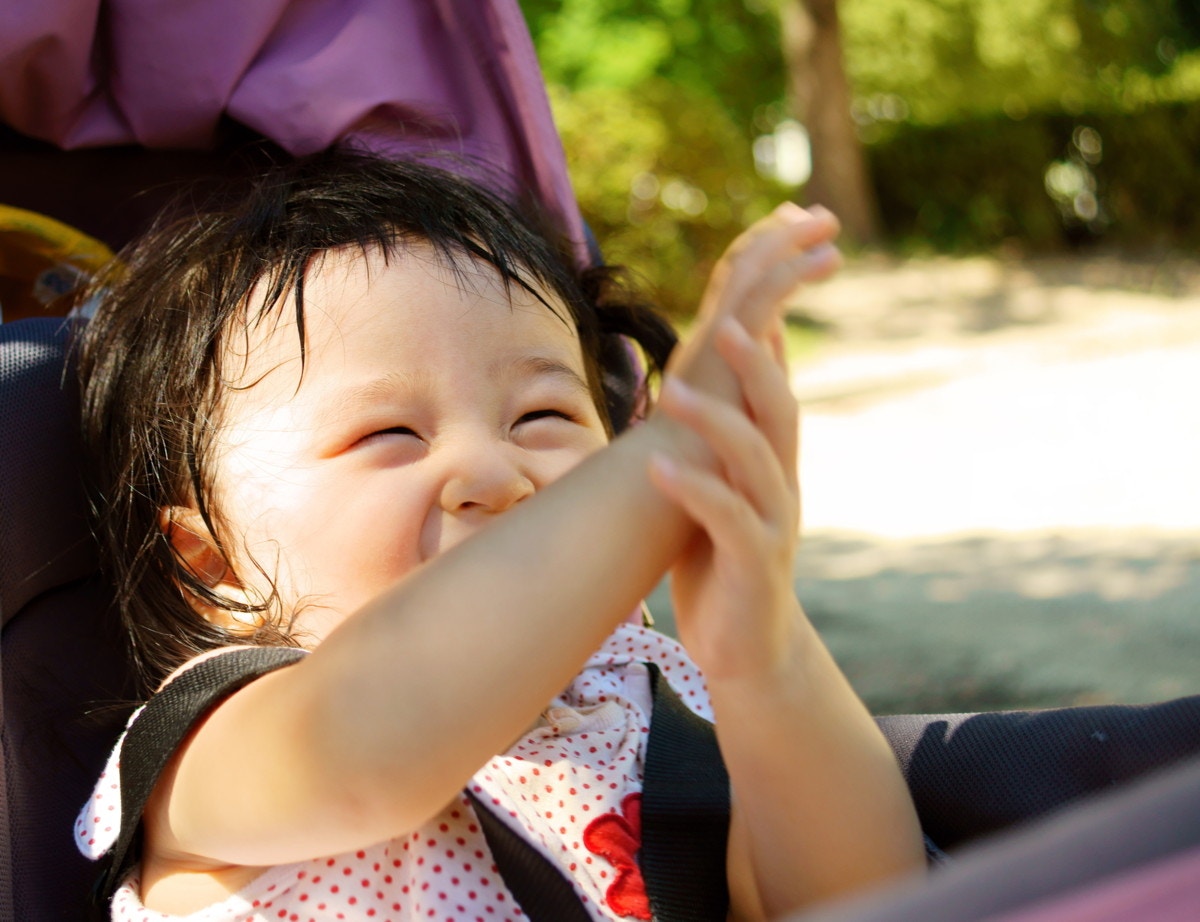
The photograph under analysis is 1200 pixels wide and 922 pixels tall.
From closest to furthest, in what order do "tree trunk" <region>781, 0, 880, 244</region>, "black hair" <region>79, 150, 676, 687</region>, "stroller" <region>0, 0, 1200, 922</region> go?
"stroller" <region>0, 0, 1200, 922</region>, "black hair" <region>79, 150, 676, 687</region>, "tree trunk" <region>781, 0, 880, 244</region>

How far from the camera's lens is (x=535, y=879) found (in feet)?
3.92

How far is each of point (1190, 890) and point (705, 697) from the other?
100cm

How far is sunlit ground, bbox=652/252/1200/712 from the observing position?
10.7 ft

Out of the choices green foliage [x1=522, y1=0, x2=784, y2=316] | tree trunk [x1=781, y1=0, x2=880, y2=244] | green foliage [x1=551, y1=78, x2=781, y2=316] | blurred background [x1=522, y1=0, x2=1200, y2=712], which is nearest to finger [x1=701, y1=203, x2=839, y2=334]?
blurred background [x1=522, y1=0, x2=1200, y2=712]

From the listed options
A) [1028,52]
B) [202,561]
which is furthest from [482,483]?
[1028,52]

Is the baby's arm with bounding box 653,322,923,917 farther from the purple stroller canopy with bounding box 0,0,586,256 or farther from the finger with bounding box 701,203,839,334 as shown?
the purple stroller canopy with bounding box 0,0,586,256

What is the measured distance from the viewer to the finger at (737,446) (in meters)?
0.88

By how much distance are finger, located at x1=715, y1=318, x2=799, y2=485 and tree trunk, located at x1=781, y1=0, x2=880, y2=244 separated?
1152 centimetres

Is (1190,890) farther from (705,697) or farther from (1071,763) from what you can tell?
(705,697)

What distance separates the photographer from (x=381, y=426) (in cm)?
127

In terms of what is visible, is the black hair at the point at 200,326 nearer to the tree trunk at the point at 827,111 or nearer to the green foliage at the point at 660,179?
the green foliage at the point at 660,179

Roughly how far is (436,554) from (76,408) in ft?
1.93

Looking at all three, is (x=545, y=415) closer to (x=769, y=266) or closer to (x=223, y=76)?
(x=769, y=266)

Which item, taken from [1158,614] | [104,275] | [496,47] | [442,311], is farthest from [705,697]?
[1158,614]
